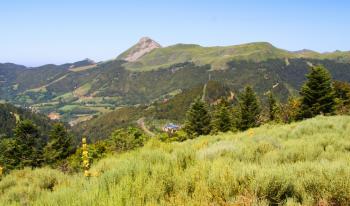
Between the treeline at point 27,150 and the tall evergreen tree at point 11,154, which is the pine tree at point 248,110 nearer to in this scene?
the treeline at point 27,150

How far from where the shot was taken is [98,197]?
4289 mm

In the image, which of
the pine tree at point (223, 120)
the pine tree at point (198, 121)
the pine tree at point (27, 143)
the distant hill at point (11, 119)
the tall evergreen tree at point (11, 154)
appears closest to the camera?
the tall evergreen tree at point (11, 154)

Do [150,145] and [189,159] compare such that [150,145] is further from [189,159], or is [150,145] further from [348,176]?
[348,176]

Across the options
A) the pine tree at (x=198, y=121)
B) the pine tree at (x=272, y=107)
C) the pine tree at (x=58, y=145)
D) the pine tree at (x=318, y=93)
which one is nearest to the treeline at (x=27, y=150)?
the pine tree at (x=58, y=145)

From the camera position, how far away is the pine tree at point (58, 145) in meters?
63.2

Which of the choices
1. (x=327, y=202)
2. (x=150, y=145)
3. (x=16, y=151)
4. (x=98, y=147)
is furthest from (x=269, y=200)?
(x=16, y=151)

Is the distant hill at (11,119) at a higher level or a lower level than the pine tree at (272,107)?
lower

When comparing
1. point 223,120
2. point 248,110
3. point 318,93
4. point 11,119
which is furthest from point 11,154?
point 11,119

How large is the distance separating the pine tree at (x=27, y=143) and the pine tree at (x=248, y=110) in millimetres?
38019

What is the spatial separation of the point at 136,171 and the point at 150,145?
3.07m

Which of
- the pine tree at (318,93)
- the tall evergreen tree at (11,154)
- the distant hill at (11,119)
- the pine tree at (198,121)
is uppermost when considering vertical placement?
the pine tree at (318,93)

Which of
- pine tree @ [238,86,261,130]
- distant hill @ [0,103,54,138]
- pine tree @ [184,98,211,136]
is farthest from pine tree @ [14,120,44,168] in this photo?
distant hill @ [0,103,54,138]

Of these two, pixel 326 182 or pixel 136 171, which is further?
pixel 136 171

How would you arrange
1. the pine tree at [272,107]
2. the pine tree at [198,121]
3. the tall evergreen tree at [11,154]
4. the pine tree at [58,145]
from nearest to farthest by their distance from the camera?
the tall evergreen tree at [11,154], the pine tree at [58,145], the pine tree at [198,121], the pine tree at [272,107]
